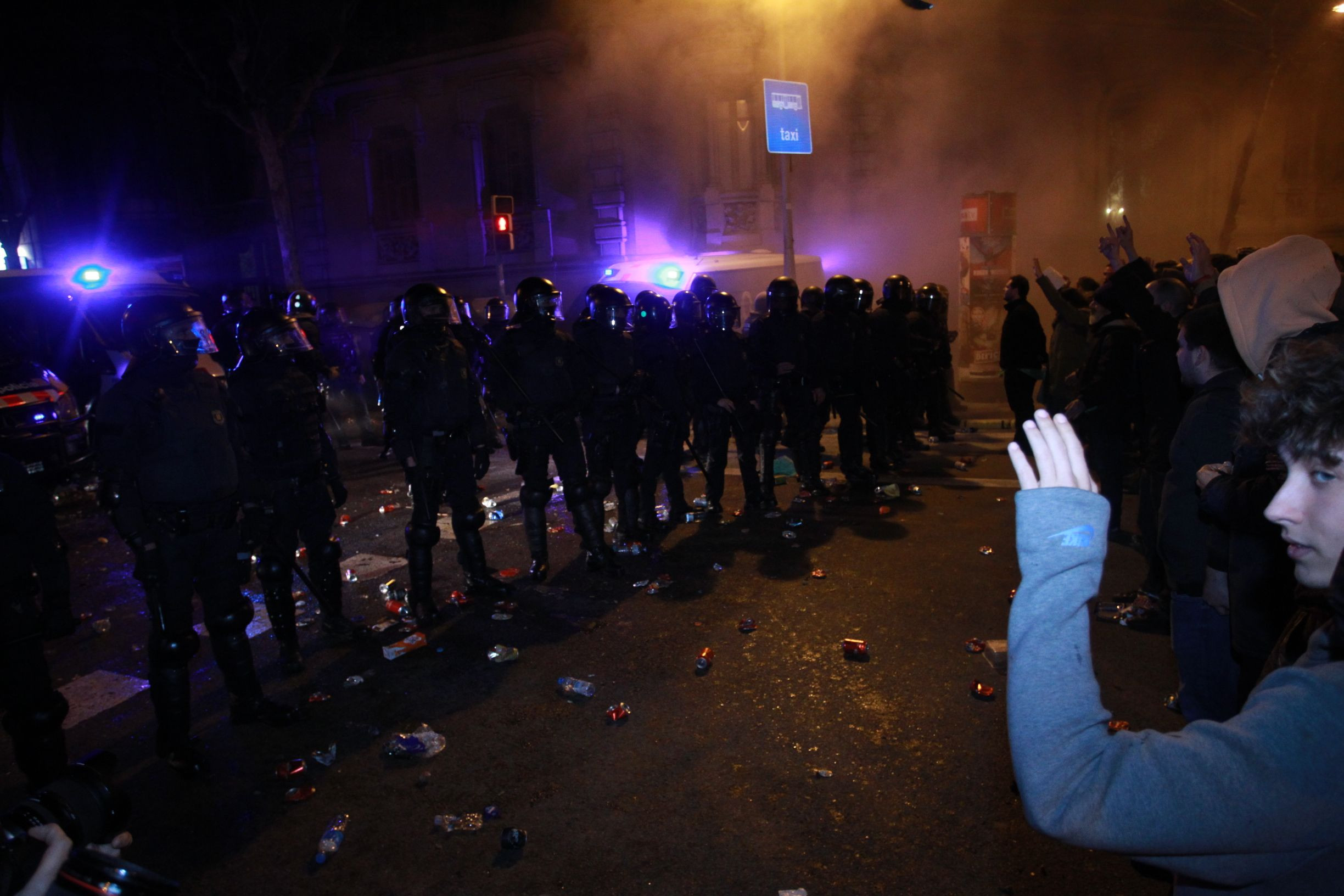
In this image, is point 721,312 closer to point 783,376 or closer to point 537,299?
point 783,376

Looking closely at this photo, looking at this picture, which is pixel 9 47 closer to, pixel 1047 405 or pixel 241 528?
→ pixel 241 528

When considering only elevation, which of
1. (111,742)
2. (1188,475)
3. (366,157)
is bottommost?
(111,742)

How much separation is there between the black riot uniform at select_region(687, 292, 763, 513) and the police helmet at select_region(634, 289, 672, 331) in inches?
18.0

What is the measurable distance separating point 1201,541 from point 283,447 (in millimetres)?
4548

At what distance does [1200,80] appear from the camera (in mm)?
20500

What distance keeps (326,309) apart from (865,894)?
35.2 ft

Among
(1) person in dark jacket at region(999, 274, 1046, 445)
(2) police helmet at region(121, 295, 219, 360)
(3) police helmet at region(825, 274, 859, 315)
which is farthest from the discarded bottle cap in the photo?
(1) person in dark jacket at region(999, 274, 1046, 445)

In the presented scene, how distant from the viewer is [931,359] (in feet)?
33.1

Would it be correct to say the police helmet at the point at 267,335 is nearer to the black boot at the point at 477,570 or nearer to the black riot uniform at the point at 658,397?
the black boot at the point at 477,570

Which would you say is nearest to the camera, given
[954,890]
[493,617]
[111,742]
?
[954,890]

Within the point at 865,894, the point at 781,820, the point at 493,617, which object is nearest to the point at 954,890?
the point at 865,894

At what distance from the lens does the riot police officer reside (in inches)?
230

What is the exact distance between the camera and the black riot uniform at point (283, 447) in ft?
15.3

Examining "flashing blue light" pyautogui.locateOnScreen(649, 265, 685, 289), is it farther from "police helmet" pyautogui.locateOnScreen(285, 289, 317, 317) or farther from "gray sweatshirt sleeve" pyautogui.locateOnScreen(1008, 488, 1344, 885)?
"gray sweatshirt sleeve" pyautogui.locateOnScreen(1008, 488, 1344, 885)
